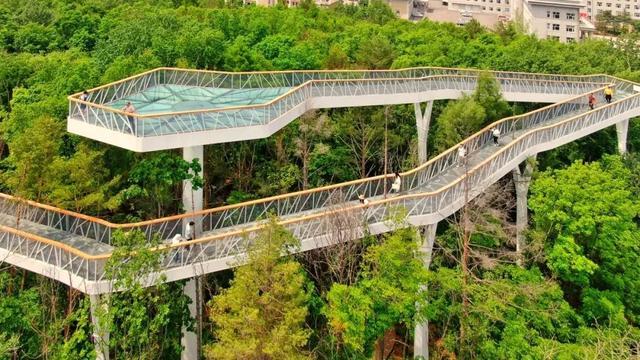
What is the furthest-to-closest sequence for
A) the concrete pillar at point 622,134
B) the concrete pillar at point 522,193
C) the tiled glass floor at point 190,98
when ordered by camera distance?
the concrete pillar at point 622,134, the concrete pillar at point 522,193, the tiled glass floor at point 190,98

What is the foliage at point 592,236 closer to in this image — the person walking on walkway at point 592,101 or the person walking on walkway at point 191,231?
the person walking on walkway at point 592,101

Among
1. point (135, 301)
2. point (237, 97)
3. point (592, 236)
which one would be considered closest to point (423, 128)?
point (592, 236)

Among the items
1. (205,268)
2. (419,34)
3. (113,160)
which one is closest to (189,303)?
(205,268)

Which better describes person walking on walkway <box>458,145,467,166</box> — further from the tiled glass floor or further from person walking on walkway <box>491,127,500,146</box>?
the tiled glass floor

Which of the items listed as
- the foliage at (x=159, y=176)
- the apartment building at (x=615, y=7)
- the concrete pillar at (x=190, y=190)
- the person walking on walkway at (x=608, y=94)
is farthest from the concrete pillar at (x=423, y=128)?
the apartment building at (x=615, y=7)

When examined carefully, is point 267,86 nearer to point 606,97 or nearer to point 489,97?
point 489,97

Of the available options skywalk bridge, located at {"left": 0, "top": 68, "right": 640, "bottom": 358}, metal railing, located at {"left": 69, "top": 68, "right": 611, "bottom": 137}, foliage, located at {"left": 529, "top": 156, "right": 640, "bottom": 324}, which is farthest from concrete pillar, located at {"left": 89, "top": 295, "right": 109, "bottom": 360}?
foliage, located at {"left": 529, "top": 156, "right": 640, "bottom": 324}
